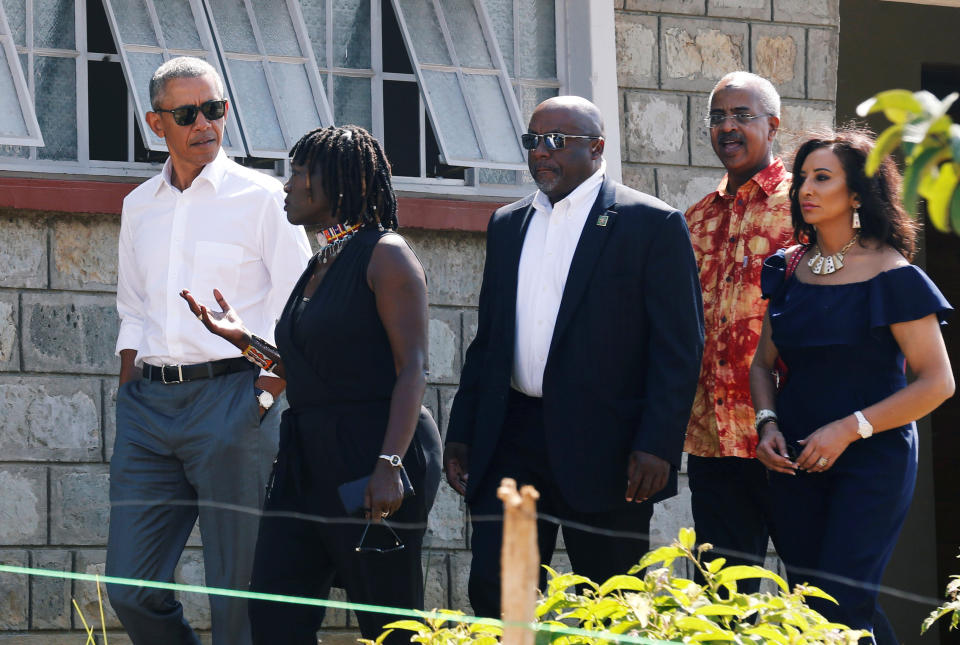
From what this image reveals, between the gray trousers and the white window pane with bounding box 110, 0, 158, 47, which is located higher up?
the white window pane with bounding box 110, 0, 158, 47

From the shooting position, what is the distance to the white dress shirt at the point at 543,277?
4781 millimetres

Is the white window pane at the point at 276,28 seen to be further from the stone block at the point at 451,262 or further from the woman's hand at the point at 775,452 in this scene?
the woman's hand at the point at 775,452

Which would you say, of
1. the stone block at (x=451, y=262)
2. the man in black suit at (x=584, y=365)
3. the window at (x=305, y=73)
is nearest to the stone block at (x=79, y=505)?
the window at (x=305, y=73)

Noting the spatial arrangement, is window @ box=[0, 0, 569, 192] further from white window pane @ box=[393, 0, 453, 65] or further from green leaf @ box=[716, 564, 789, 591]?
green leaf @ box=[716, 564, 789, 591]

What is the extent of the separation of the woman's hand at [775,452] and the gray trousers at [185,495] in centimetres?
159

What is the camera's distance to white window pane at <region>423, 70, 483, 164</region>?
7012mm

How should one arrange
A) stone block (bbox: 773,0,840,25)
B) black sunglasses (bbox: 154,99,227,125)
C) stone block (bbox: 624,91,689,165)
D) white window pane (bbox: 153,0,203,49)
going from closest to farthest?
black sunglasses (bbox: 154,99,227,125)
white window pane (bbox: 153,0,203,49)
stone block (bbox: 624,91,689,165)
stone block (bbox: 773,0,840,25)

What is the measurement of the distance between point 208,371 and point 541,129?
1339mm

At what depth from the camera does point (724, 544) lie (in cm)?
508

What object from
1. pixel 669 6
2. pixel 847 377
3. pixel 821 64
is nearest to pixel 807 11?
pixel 821 64

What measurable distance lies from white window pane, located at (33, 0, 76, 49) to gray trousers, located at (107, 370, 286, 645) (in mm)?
2195

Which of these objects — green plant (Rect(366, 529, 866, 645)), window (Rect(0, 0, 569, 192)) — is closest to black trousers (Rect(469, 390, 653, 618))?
green plant (Rect(366, 529, 866, 645))

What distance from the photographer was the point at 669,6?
728cm

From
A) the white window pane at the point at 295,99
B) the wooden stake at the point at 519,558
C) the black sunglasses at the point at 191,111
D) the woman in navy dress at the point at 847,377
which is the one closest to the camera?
the wooden stake at the point at 519,558
